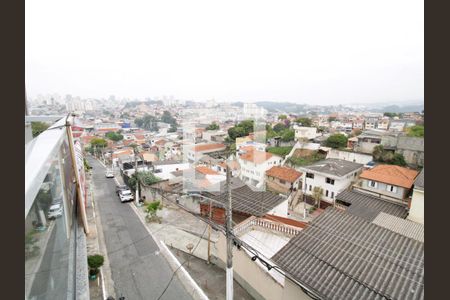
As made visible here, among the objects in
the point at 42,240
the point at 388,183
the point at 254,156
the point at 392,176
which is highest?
the point at 42,240

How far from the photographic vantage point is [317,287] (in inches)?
135

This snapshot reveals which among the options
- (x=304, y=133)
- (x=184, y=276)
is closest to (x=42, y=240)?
(x=184, y=276)

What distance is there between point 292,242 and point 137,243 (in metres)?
6.20

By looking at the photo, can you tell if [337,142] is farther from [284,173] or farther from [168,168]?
[168,168]

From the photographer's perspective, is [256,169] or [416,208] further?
[256,169]

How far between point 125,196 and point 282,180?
10569 millimetres

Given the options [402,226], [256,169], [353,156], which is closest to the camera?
[402,226]

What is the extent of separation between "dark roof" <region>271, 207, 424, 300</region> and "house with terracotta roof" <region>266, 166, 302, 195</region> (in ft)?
36.4

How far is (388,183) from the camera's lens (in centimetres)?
1264

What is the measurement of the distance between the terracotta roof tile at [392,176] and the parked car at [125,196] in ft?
45.5

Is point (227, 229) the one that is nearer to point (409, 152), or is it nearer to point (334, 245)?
point (334, 245)

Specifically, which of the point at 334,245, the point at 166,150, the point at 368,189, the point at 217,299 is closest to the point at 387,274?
the point at 334,245

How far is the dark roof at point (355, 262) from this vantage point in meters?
3.28

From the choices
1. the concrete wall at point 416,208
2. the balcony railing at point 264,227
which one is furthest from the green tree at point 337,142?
the balcony railing at point 264,227
